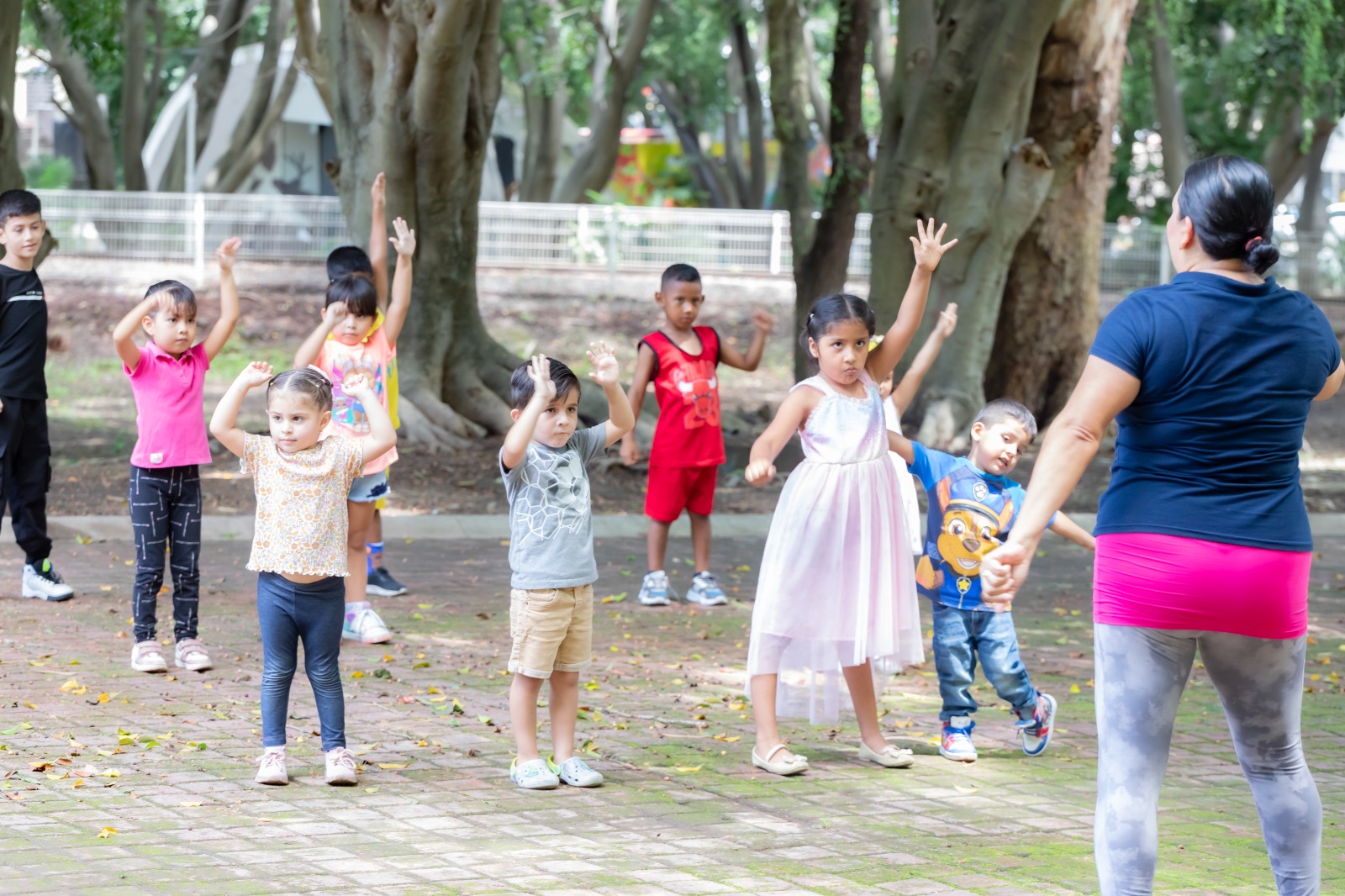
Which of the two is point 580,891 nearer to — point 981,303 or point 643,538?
point 643,538

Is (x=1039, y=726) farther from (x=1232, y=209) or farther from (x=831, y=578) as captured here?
(x=1232, y=209)

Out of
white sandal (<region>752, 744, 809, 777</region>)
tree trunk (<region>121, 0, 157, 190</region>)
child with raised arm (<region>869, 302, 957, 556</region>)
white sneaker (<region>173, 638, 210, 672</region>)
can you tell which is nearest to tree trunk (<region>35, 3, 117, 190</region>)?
tree trunk (<region>121, 0, 157, 190</region>)

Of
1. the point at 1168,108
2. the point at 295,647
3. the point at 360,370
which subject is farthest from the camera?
the point at 1168,108

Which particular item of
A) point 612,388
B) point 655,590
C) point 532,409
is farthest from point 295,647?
point 655,590

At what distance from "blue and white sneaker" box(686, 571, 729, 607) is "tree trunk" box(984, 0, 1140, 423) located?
23.0 feet

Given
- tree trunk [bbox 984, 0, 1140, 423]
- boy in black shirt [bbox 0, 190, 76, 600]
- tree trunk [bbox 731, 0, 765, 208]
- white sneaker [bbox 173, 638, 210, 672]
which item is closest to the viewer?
white sneaker [bbox 173, 638, 210, 672]

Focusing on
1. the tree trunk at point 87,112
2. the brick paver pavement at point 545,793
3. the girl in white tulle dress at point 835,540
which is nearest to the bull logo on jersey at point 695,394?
the brick paver pavement at point 545,793

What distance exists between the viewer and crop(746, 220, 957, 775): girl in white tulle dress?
557 cm

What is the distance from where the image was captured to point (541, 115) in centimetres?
3228

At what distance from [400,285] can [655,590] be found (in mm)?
2224

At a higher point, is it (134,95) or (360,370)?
(134,95)

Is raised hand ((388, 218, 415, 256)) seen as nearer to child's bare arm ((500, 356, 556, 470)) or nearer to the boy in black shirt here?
the boy in black shirt

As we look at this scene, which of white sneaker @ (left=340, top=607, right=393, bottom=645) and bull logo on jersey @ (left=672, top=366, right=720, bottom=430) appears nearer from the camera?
white sneaker @ (left=340, top=607, right=393, bottom=645)

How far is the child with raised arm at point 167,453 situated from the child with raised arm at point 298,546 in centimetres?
145
